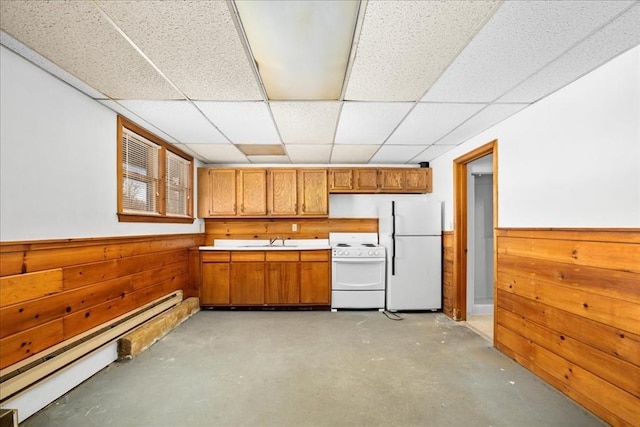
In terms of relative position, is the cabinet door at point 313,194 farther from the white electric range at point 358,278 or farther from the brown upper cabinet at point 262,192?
the white electric range at point 358,278

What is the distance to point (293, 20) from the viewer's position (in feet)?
5.05

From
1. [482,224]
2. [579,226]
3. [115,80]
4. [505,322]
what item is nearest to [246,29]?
[115,80]

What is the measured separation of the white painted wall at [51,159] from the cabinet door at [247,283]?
1870 mm

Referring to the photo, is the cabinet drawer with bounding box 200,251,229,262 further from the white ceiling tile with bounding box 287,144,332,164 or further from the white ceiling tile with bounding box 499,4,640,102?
the white ceiling tile with bounding box 499,4,640,102

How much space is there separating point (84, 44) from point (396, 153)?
11.9ft

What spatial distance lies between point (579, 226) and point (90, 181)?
3.89 metres

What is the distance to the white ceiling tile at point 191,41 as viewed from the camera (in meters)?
1.44

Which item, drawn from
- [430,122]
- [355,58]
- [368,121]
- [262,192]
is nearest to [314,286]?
[262,192]

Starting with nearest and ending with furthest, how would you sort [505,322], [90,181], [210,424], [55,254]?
[210,424] < [55,254] < [90,181] < [505,322]

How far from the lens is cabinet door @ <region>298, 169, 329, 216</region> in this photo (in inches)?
188

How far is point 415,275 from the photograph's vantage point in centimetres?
425

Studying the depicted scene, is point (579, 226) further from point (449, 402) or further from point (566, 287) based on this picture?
point (449, 402)

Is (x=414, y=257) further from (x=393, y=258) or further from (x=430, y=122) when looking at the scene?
(x=430, y=122)

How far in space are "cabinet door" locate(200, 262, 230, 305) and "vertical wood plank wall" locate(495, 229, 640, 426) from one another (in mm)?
3621
